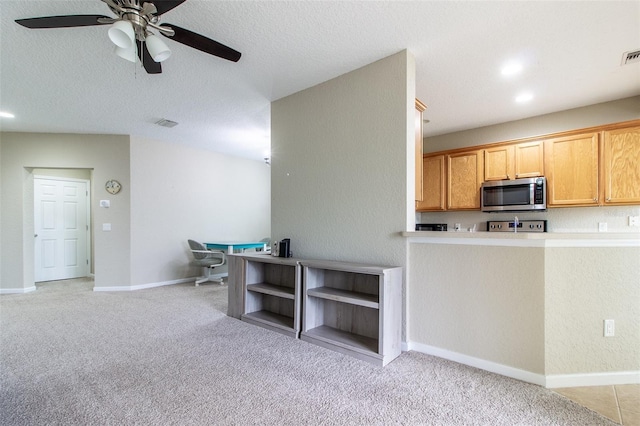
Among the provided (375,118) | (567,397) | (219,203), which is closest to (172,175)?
(219,203)

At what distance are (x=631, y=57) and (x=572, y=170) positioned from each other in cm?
135

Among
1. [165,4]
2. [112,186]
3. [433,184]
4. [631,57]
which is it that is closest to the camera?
[165,4]

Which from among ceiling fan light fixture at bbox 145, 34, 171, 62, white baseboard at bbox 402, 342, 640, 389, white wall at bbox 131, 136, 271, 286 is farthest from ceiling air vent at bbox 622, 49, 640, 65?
white wall at bbox 131, 136, 271, 286

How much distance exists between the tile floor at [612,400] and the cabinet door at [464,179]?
2.68 meters

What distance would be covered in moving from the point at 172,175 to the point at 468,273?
5.13m

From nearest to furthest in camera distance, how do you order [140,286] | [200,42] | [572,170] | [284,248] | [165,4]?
[165,4] < [200,42] < [284,248] < [572,170] < [140,286]

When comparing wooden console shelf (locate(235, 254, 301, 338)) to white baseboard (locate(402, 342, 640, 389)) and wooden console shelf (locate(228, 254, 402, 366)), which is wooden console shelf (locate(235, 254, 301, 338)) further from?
white baseboard (locate(402, 342, 640, 389))

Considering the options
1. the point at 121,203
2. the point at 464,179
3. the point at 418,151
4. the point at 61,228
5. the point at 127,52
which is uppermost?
the point at 127,52

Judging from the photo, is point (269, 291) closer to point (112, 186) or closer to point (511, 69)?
point (511, 69)

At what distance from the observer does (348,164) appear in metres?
2.95

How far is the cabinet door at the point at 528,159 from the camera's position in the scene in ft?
12.9

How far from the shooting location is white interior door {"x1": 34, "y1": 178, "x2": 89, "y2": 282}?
18.3 ft

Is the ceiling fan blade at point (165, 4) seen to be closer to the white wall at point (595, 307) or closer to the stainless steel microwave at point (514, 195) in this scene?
the white wall at point (595, 307)

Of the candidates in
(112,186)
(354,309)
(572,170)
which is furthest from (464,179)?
(112,186)
